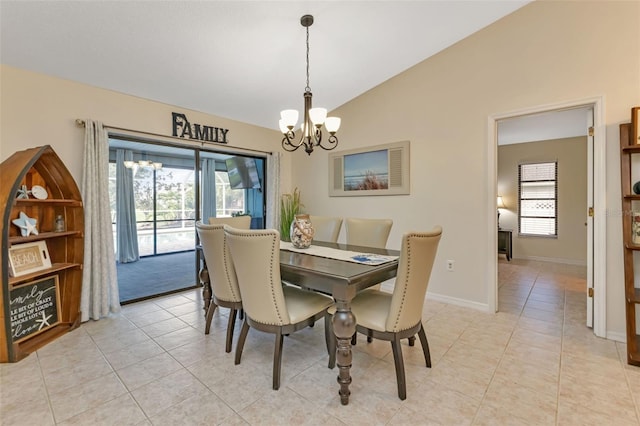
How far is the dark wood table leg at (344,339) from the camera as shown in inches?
68.3

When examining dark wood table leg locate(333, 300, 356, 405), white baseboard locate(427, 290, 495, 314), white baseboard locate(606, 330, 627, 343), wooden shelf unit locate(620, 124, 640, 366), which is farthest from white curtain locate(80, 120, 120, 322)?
white baseboard locate(606, 330, 627, 343)

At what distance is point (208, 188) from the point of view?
4.32m

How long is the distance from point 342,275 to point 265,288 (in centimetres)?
51

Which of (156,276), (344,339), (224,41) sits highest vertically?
(224,41)

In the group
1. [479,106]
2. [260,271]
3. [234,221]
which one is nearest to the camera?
[260,271]

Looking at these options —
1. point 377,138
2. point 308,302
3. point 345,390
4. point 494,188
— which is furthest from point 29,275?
point 494,188

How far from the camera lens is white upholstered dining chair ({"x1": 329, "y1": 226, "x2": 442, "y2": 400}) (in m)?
1.75

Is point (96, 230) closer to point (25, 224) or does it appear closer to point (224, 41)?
point (25, 224)

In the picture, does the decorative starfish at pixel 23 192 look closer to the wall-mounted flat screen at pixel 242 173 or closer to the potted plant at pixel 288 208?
the wall-mounted flat screen at pixel 242 173

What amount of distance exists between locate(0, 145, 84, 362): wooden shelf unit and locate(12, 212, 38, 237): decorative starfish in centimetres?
5

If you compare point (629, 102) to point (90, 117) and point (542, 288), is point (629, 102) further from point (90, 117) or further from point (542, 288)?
point (90, 117)

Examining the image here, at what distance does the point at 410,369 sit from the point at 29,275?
3.15m

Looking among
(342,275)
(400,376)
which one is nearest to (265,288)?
(342,275)

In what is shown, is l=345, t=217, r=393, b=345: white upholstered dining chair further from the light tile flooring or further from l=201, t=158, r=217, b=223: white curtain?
l=201, t=158, r=217, b=223: white curtain
